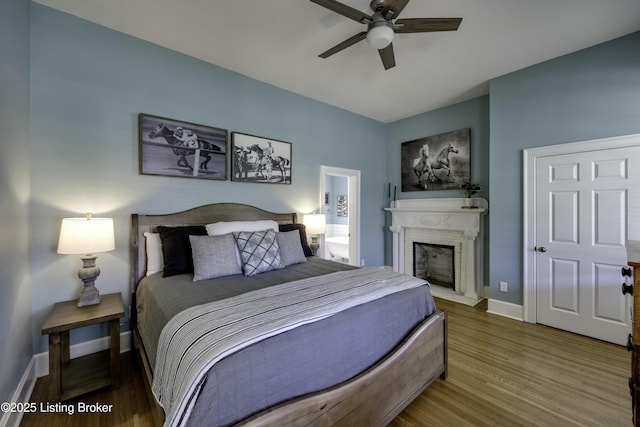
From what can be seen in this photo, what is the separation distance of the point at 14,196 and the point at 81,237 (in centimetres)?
43

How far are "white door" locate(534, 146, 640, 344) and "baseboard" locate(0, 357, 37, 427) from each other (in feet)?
15.0

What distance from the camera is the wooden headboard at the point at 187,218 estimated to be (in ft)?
7.89

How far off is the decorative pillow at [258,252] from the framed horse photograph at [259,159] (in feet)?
3.37

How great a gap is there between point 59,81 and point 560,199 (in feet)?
16.4

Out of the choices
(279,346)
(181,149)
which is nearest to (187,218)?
(181,149)

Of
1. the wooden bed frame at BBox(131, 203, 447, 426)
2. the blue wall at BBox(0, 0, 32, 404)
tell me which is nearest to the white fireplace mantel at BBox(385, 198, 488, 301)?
the wooden bed frame at BBox(131, 203, 447, 426)

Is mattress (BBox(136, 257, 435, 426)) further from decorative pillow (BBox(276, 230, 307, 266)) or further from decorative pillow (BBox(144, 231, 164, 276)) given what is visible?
decorative pillow (BBox(276, 230, 307, 266))

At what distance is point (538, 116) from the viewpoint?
9.78 feet

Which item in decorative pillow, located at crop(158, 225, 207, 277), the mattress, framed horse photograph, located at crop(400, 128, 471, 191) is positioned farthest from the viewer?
framed horse photograph, located at crop(400, 128, 471, 191)

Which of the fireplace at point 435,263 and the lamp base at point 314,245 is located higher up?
the lamp base at point 314,245

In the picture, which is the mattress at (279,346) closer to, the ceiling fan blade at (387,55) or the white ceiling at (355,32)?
the ceiling fan blade at (387,55)

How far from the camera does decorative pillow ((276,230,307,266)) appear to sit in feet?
8.42

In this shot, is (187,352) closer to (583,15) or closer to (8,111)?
(8,111)

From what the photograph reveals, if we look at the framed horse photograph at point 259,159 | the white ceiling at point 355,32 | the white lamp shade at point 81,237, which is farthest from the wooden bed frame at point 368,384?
the white ceiling at point 355,32
